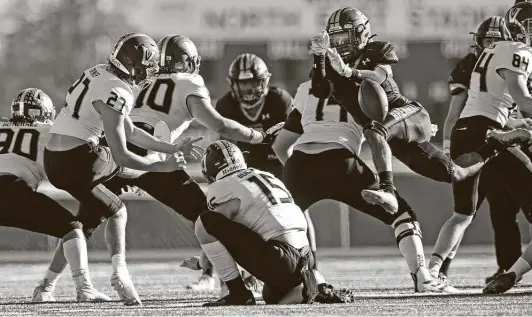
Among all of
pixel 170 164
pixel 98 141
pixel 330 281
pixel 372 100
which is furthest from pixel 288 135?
pixel 330 281

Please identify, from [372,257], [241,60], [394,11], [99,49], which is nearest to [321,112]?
[241,60]

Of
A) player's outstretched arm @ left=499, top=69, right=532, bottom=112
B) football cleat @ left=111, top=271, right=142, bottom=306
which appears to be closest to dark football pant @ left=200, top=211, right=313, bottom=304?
football cleat @ left=111, top=271, right=142, bottom=306

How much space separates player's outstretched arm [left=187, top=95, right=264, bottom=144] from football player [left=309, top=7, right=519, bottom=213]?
1.79 ft

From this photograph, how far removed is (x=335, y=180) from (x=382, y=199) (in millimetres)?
488

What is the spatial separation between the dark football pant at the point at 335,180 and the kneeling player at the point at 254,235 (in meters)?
0.92

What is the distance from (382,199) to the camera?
914cm

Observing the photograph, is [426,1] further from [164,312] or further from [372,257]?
[164,312]

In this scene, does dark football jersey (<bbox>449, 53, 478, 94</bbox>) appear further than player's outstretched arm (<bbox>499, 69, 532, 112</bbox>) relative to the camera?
Yes

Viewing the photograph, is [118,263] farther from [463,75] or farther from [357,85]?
[463,75]

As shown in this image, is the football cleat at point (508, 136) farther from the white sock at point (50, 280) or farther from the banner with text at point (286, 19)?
the banner with text at point (286, 19)

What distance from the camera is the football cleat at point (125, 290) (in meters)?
9.06

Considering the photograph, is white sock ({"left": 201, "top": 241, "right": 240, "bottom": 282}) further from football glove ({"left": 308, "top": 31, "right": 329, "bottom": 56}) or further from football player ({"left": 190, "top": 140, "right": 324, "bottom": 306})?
football glove ({"left": 308, "top": 31, "right": 329, "bottom": 56})

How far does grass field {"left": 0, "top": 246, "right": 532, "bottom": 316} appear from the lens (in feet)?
26.4

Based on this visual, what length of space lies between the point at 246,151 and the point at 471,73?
2121 millimetres
